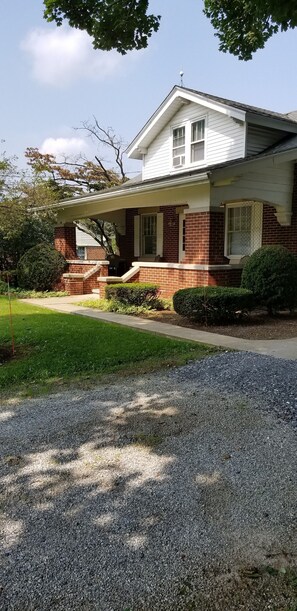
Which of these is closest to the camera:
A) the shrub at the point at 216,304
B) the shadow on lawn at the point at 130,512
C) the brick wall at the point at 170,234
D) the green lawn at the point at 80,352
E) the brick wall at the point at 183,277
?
the shadow on lawn at the point at 130,512

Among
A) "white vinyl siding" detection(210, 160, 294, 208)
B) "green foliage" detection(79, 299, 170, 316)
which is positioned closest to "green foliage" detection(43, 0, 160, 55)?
"white vinyl siding" detection(210, 160, 294, 208)

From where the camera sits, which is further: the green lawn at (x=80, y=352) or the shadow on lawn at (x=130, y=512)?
the green lawn at (x=80, y=352)

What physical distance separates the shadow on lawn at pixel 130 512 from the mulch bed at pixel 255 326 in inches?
158

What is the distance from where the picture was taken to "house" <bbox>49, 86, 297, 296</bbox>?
35.4 ft

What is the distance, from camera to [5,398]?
200 inches

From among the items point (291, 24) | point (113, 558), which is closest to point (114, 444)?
point (113, 558)

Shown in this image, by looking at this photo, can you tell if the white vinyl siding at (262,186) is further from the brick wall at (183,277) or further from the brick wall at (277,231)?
the brick wall at (183,277)

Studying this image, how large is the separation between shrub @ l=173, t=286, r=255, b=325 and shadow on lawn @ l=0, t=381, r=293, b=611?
4.72m

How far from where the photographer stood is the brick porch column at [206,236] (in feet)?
35.1

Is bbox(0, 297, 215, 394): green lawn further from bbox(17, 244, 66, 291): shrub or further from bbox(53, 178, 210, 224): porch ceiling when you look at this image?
bbox(17, 244, 66, 291): shrub

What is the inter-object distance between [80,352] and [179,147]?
32.9 feet

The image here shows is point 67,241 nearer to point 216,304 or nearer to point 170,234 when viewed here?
point 170,234

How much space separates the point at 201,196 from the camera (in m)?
10.8

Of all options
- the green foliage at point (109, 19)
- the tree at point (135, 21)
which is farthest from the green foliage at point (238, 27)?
the green foliage at point (109, 19)
